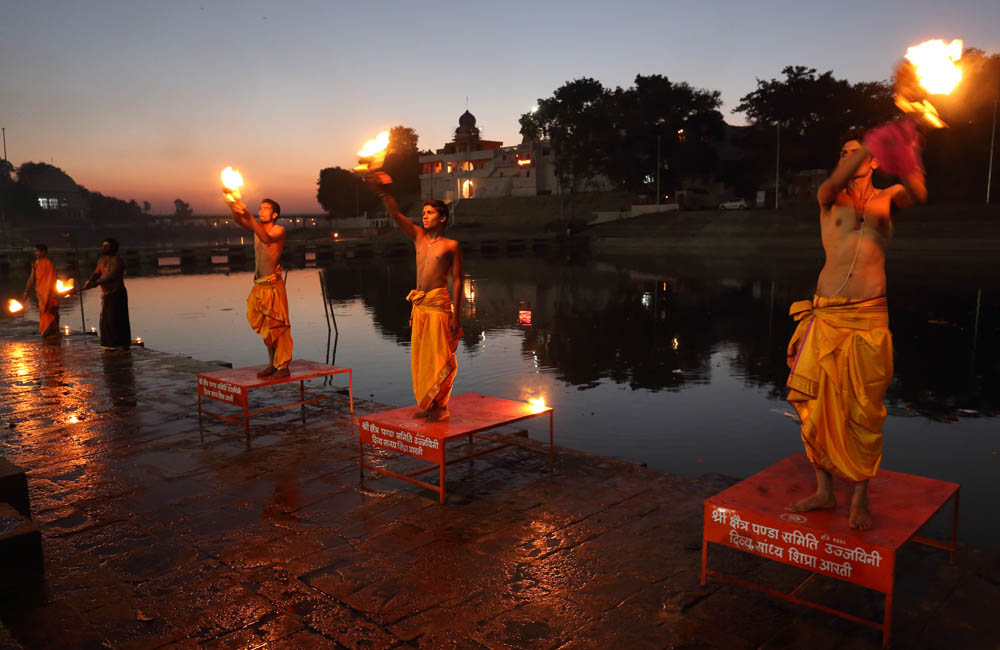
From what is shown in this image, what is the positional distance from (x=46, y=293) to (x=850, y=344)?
50.2 ft

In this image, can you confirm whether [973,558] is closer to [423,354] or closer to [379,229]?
[423,354]

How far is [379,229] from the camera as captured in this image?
70375 mm

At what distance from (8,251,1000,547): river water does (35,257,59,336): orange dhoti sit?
109 inches

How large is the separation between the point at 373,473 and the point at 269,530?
54.2 inches

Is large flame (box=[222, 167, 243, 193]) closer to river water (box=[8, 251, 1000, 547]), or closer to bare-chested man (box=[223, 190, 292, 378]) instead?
bare-chested man (box=[223, 190, 292, 378])

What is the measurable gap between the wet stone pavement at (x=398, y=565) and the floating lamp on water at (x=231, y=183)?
8.93 ft

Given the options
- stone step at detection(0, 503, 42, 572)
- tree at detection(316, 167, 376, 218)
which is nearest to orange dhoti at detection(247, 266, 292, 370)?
stone step at detection(0, 503, 42, 572)

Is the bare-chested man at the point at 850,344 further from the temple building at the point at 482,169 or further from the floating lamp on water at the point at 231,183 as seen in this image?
the temple building at the point at 482,169

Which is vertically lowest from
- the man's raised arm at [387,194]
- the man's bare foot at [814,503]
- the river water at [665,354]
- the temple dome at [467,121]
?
the river water at [665,354]

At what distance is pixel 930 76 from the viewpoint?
3285 mm

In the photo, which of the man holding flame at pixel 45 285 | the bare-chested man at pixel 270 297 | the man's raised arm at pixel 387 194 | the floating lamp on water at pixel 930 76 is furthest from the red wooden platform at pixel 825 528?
the man holding flame at pixel 45 285

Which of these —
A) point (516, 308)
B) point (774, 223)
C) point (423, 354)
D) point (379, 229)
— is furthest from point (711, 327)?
point (379, 229)

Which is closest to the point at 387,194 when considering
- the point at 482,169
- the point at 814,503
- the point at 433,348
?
the point at 433,348

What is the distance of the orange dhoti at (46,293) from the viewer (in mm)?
14031
